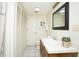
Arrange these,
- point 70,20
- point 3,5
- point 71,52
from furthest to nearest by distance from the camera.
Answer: point 70,20 → point 71,52 → point 3,5

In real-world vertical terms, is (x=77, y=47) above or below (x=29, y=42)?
above

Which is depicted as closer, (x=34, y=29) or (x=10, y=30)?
(x=10, y=30)

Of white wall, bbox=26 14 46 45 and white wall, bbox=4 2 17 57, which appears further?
white wall, bbox=26 14 46 45

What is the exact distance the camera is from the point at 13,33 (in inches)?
61.0

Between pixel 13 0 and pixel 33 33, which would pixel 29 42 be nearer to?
pixel 33 33

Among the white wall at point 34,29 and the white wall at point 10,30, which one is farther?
the white wall at point 34,29

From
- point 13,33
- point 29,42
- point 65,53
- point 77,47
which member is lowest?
point 29,42

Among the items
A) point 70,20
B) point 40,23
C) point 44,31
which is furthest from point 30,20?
point 70,20

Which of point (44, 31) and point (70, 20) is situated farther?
point (44, 31)

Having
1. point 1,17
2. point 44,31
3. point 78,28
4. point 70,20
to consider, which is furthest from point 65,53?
point 44,31

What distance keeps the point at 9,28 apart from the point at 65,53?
3.61 feet

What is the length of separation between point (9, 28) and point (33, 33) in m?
4.51

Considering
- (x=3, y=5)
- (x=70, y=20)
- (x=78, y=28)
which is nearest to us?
(x=3, y=5)

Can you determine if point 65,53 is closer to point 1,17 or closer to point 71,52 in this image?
point 71,52
